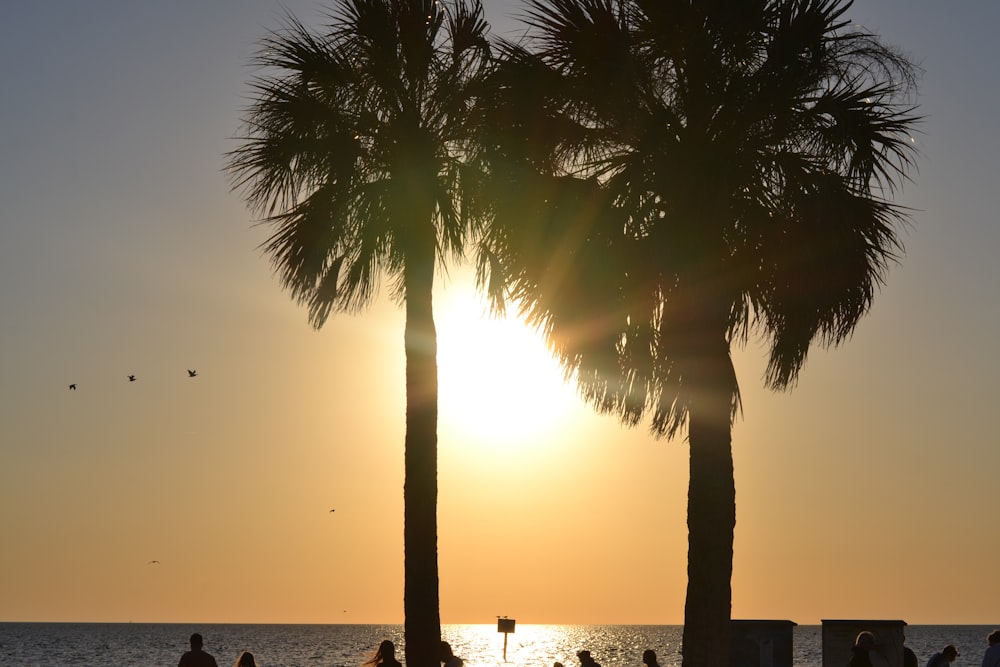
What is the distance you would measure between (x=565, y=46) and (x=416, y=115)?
3.75 meters

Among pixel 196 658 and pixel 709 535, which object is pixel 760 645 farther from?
pixel 196 658

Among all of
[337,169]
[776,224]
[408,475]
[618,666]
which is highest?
[337,169]

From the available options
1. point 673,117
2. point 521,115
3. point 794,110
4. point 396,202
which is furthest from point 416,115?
point 794,110

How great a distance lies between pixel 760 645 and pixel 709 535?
10.5 ft

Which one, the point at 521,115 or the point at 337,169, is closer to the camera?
the point at 521,115

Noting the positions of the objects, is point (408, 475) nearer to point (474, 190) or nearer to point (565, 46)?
point (474, 190)

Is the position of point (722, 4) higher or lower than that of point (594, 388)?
higher

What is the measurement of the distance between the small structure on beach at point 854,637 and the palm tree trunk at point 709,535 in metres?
3.19

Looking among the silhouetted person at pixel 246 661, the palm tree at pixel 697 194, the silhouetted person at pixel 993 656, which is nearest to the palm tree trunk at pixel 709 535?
the palm tree at pixel 697 194

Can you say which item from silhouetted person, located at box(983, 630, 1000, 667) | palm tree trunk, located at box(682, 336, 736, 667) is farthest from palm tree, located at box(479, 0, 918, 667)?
silhouetted person, located at box(983, 630, 1000, 667)

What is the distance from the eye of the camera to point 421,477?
1848 centimetres

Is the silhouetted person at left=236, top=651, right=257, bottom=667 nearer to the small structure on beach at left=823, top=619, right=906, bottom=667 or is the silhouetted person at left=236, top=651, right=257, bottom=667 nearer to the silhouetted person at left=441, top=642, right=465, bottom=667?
the silhouetted person at left=441, top=642, right=465, bottom=667

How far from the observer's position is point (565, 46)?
1625 cm

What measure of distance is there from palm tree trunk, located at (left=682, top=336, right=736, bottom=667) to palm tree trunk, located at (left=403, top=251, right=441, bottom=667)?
13.6 feet
